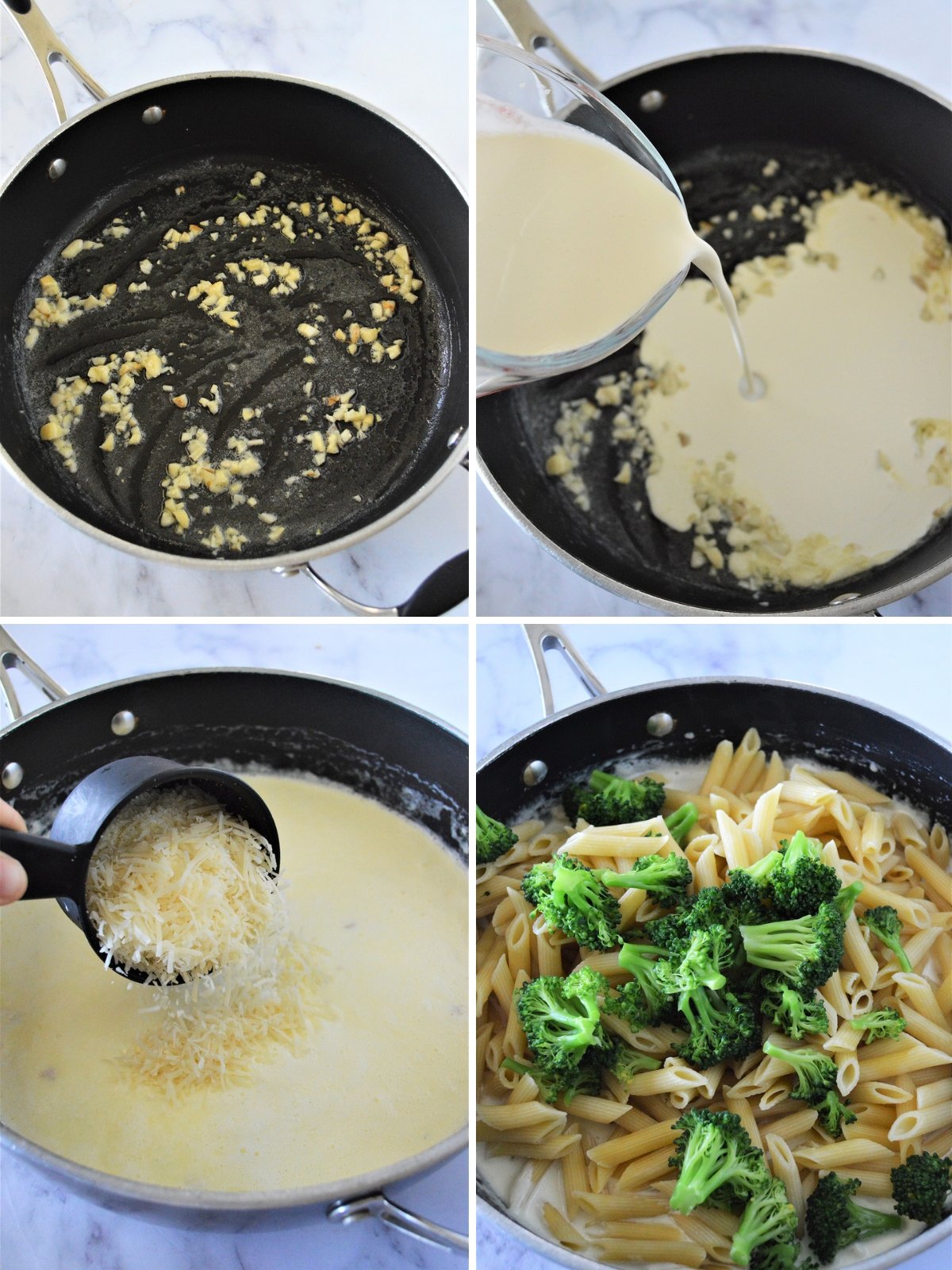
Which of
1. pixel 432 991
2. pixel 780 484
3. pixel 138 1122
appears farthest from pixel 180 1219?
pixel 780 484

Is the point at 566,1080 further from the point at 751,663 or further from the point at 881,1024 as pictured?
the point at 751,663

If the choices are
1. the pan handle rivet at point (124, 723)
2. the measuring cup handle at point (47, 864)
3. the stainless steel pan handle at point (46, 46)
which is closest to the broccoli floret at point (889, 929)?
the measuring cup handle at point (47, 864)

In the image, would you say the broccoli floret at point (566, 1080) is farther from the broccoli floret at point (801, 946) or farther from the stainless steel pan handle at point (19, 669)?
the stainless steel pan handle at point (19, 669)

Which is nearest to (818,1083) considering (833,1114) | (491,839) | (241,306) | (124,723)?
(833,1114)

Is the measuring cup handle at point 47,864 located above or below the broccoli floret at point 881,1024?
above

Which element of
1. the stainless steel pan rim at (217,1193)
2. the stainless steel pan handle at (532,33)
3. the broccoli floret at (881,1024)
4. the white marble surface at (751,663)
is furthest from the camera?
the white marble surface at (751,663)

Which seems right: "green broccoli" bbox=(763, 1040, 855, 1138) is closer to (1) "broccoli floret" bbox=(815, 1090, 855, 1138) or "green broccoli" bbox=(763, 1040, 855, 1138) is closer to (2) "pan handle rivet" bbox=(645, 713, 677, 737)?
(1) "broccoli floret" bbox=(815, 1090, 855, 1138)

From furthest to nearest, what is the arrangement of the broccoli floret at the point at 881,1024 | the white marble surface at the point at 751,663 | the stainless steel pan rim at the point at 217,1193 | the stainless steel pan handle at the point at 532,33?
the white marble surface at the point at 751,663 < the stainless steel pan handle at the point at 532,33 < the broccoli floret at the point at 881,1024 < the stainless steel pan rim at the point at 217,1193
